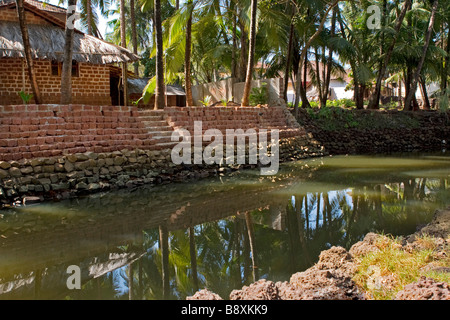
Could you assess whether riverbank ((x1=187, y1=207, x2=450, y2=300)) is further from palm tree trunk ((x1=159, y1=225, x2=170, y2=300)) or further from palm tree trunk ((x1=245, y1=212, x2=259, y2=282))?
palm tree trunk ((x1=159, y1=225, x2=170, y2=300))

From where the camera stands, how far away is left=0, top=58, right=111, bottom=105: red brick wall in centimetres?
1491

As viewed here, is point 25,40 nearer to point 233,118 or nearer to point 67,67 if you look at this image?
point 67,67

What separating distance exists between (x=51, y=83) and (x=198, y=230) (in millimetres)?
10768

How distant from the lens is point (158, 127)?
13000mm

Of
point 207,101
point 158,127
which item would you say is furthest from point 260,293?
point 207,101

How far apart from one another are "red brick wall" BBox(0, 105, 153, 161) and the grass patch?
26.0 feet

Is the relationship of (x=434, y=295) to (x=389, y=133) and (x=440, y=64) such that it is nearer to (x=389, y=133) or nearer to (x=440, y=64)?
(x=389, y=133)

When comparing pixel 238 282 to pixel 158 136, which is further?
pixel 158 136

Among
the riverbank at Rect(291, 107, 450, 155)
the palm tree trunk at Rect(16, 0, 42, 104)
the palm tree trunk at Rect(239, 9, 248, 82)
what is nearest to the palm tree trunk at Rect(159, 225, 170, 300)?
the palm tree trunk at Rect(16, 0, 42, 104)

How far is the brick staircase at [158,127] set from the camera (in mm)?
12555

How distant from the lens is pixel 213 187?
35.7ft
